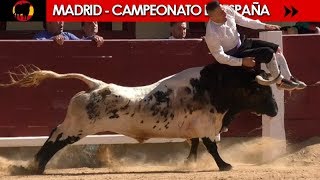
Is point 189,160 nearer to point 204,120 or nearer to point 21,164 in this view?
point 204,120

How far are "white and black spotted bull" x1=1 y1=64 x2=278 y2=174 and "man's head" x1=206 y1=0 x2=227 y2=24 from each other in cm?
44

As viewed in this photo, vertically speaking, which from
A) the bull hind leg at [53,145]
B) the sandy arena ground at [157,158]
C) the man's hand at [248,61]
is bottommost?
the sandy arena ground at [157,158]

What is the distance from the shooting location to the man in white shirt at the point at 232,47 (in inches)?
291

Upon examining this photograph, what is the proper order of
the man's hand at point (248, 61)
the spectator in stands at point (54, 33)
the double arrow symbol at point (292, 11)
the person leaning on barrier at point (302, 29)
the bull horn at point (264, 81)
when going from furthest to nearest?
the double arrow symbol at point (292, 11)
the person leaning on barrier at point (302, 29)
the spectator in stands at point (54, 33)
the bull horn at point (264, 81)
the man's hand at point (248, 61)

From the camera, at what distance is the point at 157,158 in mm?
8555

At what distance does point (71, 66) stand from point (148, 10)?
2.67m

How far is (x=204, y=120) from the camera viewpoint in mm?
7480

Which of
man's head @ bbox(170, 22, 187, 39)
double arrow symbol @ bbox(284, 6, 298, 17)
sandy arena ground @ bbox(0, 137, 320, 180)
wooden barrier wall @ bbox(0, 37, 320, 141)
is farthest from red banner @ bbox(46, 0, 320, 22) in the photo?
sandy arena ground @ bbox(0, 137, 320, 180)

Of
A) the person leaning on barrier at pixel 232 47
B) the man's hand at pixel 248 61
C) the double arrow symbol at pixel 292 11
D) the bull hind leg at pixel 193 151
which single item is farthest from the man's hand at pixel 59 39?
the double arrow symbol at pixel 292 11

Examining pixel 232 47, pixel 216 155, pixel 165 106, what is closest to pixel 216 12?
pixel 232 47

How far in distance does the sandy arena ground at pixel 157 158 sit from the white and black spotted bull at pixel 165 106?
35 centimetres

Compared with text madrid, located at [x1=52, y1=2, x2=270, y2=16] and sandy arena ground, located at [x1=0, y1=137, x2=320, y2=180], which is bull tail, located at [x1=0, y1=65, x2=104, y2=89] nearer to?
sandy arena ground, located at [x1=0, y1=137, x2=320, y2=180]

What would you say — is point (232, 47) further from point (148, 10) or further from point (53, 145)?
point (148, 10)

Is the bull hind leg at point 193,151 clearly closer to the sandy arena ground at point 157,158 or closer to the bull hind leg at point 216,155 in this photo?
the sandy arena ground at point 157,158
